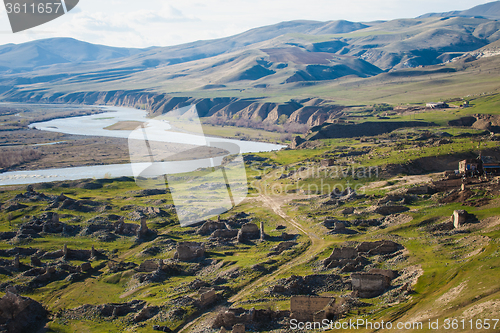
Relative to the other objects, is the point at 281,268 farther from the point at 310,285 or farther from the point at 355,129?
the point at 355,129

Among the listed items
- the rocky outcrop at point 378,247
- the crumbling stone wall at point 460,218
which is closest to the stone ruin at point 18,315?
the rocky outcrop at point 378,247

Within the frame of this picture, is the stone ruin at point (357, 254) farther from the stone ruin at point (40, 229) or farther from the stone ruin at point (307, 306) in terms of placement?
the stone ruin at point (40, 229)

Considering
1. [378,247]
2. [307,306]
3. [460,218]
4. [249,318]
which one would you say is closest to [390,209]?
[460,218]

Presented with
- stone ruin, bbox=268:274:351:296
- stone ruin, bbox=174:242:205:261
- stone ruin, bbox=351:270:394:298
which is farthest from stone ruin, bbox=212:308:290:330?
stone ruin, bbox=174:242:205:261

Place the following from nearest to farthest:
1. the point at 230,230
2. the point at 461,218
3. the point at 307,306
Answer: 1. the point at 307,306
2. the point at 461,218
3. the point at 230,230

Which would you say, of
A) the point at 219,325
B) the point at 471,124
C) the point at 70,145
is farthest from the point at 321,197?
the point at 70,145

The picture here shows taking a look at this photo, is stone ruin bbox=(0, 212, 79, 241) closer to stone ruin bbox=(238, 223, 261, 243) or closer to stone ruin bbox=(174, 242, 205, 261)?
stone ruin bbox=(174, 242, 205, 261)

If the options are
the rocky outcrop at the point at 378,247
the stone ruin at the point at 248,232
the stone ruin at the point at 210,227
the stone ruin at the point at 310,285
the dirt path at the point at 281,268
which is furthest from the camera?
the stone ruin at the point at 210,227

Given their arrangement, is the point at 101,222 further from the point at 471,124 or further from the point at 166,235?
the point at 471,124

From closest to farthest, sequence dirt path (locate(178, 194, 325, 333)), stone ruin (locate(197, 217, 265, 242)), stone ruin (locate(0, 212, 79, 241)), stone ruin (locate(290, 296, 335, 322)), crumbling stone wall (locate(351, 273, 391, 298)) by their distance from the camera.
A: stone ruin (locate(290, 296, 335, 322)) → crumbling stone wall (locate(351, 273, 391, 298)) → dirt path (locate(178, 194, 325, 333)) → stone ruin (locate(197, 217, 265, 242)) → stone ruin (locate(0, 212, 79, 241))
